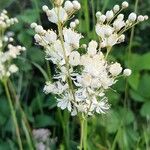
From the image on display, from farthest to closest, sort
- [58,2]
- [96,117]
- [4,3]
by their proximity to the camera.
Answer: [4,3] → [96,117] → [58,2]

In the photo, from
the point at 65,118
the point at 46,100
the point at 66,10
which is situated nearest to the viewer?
the point at 66,10

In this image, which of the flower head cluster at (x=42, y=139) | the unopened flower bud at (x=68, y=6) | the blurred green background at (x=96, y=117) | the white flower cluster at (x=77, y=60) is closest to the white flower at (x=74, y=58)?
the white flower cluster at (x=77, y=60)

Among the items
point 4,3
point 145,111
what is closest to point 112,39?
point 145,111

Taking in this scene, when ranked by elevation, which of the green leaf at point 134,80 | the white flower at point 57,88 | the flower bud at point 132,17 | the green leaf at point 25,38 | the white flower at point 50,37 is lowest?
the white flower at point 57,88

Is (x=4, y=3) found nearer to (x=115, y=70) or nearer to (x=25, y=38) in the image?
(x=25, y=38)

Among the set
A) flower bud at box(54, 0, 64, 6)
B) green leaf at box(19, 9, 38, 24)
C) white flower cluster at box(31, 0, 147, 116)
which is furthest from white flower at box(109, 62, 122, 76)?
green leaf at box(19, 9, 38, 24)

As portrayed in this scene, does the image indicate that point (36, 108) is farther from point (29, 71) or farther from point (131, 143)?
point (131, 143)

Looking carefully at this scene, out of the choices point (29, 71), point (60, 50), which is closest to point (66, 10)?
point (60, 50)

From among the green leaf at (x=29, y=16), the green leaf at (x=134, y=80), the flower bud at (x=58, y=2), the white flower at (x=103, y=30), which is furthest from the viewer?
the green leaf at (x=134, y=80)

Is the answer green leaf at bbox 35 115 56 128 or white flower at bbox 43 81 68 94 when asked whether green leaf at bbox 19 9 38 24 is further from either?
white flower at bbox 43 81 68 94

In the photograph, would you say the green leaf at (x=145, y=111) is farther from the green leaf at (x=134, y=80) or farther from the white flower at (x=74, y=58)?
the white flower at (x=74, y=58)

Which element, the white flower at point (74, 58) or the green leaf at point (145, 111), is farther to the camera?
the green leaf at point (145, 111)
